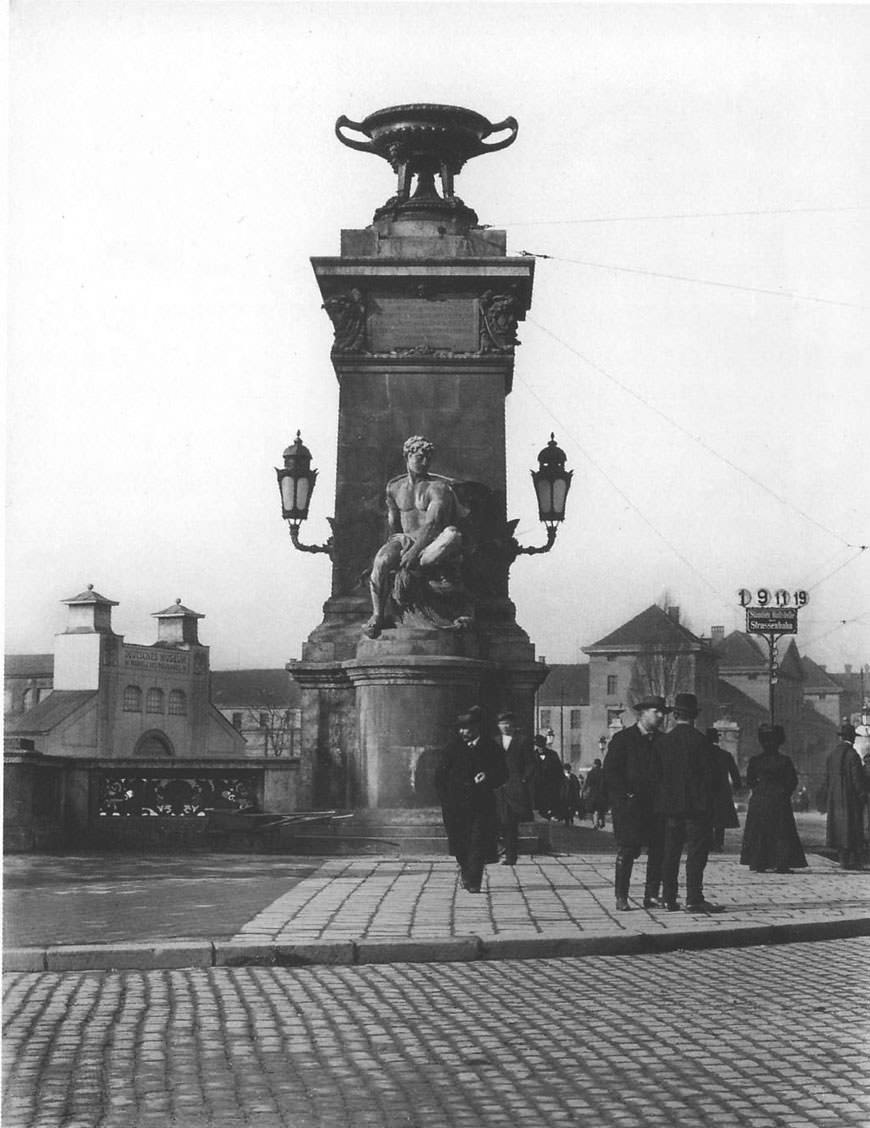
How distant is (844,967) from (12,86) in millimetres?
6682

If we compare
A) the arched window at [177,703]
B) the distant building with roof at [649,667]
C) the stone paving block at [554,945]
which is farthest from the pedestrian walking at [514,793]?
the arched window at [177,703]

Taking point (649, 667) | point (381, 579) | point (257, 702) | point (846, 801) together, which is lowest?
point (846, 801)

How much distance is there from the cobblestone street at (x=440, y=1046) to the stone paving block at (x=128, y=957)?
0.15 metres

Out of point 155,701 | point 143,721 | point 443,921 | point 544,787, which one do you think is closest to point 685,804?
point 443,921

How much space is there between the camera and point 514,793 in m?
17.2

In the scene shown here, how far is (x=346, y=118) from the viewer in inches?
828

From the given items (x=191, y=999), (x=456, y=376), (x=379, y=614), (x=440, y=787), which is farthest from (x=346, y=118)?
(x=191, y=999)

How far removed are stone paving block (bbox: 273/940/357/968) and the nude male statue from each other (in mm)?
8587

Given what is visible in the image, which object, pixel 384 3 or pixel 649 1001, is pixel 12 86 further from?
pixel 649 1001

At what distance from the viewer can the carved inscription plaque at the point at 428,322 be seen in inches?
808

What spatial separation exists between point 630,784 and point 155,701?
97.3 metres

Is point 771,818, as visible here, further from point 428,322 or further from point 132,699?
point 132,699

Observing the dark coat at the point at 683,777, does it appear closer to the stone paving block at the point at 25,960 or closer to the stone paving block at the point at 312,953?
the stone paving block at the point at 312,953

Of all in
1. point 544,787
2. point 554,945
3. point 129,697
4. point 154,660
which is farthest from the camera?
point 154,660
